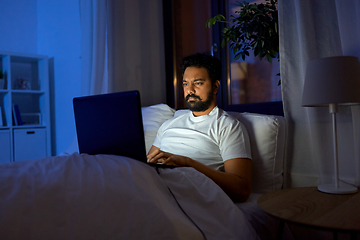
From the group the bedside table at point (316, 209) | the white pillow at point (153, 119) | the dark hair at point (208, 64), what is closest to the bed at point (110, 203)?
the bedside table at point (316, 209)

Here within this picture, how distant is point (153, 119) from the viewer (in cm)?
218

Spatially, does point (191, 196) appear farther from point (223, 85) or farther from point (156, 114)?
point (223, 85)

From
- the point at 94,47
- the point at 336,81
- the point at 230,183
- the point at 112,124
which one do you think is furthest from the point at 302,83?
the point at 94,47

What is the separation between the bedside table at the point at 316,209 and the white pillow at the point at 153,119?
1106 millimetres

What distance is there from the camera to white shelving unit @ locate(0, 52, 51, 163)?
10.5 feet

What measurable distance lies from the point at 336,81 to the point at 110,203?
906 millimetres

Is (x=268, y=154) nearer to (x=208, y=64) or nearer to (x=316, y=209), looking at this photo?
(x=316, y=209)

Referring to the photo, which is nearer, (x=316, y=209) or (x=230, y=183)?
(x=316, y=209)

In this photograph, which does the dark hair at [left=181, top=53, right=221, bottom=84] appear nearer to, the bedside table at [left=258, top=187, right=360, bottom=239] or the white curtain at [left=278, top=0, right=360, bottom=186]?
the white curtain at [left=278, top=0, right=360, bottom=186]

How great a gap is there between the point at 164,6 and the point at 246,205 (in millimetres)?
2196

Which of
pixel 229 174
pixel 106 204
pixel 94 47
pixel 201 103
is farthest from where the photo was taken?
pixel 94 47

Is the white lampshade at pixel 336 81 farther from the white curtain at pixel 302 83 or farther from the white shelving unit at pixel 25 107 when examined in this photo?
the white shelving unit at pixel 25 107

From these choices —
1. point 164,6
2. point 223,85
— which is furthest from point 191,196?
point 164,6

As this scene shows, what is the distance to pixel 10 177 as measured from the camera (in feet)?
2.52
